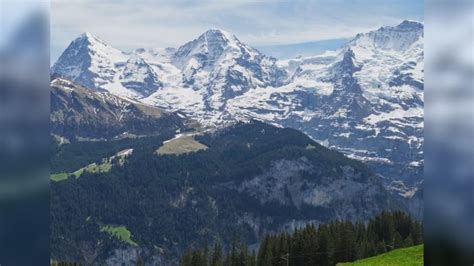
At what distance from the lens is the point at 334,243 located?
133500 millimetres

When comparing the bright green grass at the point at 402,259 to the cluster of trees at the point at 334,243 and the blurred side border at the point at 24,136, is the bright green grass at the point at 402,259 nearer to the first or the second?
the blurred side border at the point at 24,136

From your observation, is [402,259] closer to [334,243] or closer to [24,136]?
[24,136]

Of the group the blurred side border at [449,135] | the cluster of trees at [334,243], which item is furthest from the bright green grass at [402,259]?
the cluster of trees at [334,243]

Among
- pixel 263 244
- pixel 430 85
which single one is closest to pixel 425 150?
pixel 430 85

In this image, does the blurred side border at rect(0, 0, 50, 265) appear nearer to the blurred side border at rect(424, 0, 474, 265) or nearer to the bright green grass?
the blurred side border at rect(424, 0, 474, 265)

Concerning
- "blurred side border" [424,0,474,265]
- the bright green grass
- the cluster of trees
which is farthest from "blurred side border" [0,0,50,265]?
the cluster of trees

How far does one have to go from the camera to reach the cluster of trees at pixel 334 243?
132 metres

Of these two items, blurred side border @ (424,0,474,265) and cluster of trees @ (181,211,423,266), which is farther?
cluster of trees @ (181,211,423,266)

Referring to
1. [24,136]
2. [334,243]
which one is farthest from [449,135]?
[334,243]

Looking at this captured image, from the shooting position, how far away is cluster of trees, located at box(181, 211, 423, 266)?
132m

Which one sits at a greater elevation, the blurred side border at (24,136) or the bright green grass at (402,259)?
the blurred side border at (24,136)

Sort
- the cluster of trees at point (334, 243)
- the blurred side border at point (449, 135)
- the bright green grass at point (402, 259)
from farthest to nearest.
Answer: the cluster of trees at point (334, 243) → the bright green grass at point (402, 259) → the blurred side border at point (449, 135)

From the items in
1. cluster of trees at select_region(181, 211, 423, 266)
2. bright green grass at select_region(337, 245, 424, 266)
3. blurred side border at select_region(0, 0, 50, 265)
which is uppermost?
blurred side border at select_region(0, 0, 50, 265)

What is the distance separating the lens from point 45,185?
18.8 ft
